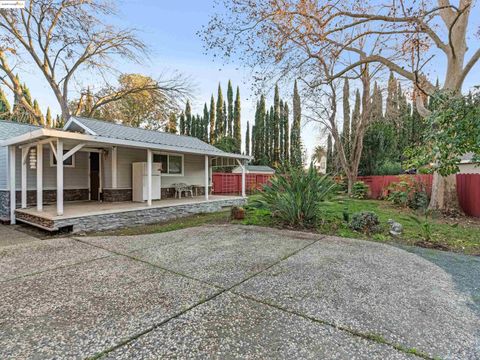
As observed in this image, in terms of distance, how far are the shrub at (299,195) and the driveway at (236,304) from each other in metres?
2.00

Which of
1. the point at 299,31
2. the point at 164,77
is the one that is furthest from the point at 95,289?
the point at 164,77

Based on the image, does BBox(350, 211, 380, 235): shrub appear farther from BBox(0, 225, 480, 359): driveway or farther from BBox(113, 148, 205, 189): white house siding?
BBox(113, 148, 205, 189): white house siding

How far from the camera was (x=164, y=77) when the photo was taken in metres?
17.8

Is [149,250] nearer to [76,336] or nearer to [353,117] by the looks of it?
[76,336]

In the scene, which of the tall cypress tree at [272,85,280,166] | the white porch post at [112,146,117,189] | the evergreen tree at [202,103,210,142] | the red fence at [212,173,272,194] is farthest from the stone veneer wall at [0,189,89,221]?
the evergreen tree at [202,103,210,142]

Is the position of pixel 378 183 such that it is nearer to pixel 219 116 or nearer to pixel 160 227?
pixel 160 227

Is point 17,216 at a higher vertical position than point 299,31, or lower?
lower

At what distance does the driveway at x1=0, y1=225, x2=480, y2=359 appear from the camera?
2.02 meters

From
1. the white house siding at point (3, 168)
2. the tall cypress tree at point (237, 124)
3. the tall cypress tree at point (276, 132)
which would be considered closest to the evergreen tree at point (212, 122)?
the tall cypress tree at point (237, 124)

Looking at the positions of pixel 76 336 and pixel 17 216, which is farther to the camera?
pixel 17 216

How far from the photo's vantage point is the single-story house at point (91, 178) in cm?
693

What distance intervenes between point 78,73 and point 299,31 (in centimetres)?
1553

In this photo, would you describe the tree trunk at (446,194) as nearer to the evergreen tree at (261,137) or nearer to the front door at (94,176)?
the front door at (94,176)

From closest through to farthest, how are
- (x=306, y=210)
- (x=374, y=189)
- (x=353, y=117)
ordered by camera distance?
1. (x=306, y=210)
2. (x=374, y=189)
3. (x=353, y=117)
